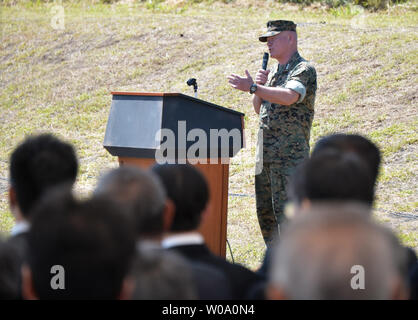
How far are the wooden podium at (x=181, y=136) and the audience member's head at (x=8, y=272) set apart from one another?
2078mm

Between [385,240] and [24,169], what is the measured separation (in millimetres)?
1447

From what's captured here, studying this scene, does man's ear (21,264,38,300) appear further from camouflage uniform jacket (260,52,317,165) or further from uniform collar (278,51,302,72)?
uniform collar (278,51,302,72)

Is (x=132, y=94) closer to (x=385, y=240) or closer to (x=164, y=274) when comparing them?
(x=164, y=274)

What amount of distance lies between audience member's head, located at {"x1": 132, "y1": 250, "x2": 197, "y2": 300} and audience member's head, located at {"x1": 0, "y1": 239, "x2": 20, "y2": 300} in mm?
369

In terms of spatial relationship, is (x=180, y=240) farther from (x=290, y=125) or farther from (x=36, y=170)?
(x=290, y=125)

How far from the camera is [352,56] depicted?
1137 centimetres

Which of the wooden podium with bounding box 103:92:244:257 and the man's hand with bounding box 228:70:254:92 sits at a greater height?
the man's hand with bounding box 228:70:254:92

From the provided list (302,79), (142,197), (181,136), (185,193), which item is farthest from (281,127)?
(142,197)

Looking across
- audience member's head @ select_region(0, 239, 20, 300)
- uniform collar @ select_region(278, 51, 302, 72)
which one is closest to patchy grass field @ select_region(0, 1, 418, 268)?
uniform collar @ select_region(278, 51, 302, 72)

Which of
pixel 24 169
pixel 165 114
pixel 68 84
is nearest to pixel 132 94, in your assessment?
pixel 165 114

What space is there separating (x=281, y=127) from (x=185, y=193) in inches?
93.9

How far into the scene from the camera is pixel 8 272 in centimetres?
177

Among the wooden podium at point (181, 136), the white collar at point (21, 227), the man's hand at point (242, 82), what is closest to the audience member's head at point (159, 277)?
the white collar at point (21, 227)

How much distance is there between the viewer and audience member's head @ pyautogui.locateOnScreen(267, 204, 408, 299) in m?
1.27
